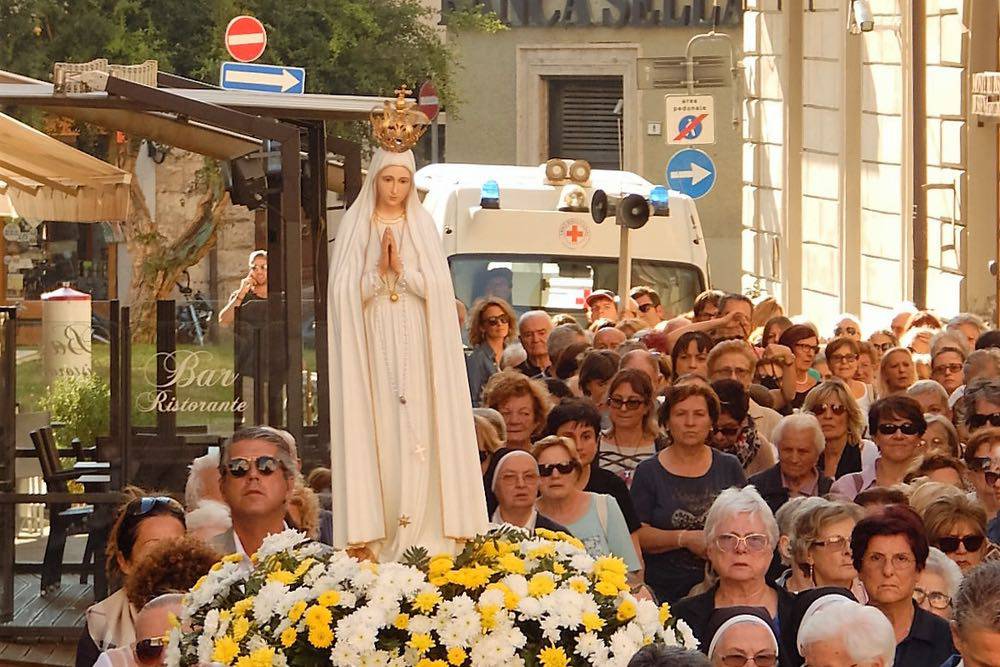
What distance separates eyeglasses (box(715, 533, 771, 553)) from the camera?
27.4 ft

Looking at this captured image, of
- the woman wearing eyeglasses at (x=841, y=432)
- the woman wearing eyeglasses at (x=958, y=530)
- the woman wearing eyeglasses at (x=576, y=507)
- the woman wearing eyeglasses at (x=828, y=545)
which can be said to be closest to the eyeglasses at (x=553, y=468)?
the woman wearing eyeglasses at (x=576, y=507)

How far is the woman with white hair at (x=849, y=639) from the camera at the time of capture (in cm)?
709

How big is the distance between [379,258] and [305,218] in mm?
6230

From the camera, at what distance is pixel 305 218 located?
42.7 ft

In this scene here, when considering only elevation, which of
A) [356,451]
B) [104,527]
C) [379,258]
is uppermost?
[379,258]

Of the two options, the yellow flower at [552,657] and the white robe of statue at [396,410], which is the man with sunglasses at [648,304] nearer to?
the white robe of statue at [396,410]

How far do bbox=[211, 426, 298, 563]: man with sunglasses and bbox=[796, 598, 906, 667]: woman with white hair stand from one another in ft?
6.39

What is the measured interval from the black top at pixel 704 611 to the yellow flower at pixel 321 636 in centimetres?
202

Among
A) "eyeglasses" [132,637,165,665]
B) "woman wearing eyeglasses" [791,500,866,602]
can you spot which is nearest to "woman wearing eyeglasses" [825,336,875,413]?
"woman wearing eyeglasses" [791,500,866,602]

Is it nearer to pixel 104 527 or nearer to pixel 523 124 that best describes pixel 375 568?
pixel 104 527

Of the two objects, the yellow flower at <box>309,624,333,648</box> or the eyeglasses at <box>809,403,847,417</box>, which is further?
the eyeglasses at <box>809,403,847,417</box>

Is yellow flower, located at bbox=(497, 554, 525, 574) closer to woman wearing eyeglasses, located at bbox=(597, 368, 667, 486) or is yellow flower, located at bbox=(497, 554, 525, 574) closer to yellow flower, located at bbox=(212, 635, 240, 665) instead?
yellow flower, located at bbox=(212, 635, 240, 665)

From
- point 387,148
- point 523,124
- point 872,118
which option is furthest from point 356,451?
point 523,124

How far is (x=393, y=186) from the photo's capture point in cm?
685
